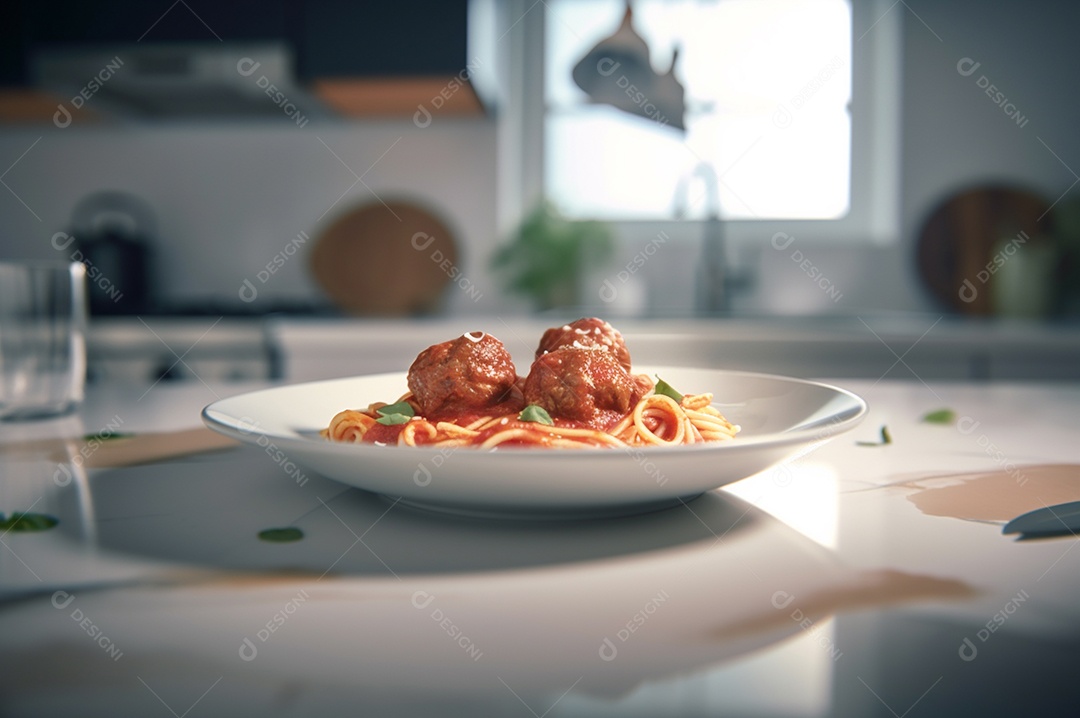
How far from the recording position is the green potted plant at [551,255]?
352 cm

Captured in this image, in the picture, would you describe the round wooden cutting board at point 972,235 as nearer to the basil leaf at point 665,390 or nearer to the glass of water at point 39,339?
the basil leaf at point 665,390

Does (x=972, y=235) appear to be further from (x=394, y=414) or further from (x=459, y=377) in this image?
(x=394, y=414)

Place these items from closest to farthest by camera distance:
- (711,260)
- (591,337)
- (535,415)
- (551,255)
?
(535,415) → (591,337) → (551,255) → (711,260)

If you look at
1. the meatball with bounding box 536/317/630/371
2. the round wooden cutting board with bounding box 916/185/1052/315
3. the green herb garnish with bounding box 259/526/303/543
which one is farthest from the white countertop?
the round wooden cutting board with bounding box 916/185/1052/315

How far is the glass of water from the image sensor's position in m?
1.13

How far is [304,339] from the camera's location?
2.89 meters

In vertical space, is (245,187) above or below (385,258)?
above

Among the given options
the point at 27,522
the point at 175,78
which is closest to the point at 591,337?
the point at 27,522

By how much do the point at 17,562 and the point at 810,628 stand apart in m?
0.54

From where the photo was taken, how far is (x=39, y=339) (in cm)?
116

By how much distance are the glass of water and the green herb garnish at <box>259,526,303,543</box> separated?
71 cm

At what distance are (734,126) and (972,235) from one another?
1.18 m

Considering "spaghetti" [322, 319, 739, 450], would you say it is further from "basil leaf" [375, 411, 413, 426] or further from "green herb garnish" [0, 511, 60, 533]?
"green herb garnish" [0, 511, 60, 533]

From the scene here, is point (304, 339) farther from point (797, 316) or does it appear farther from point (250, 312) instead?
point (797, 316)
